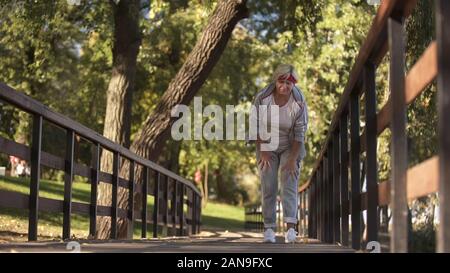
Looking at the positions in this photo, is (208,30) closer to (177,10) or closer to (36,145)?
(36,145)

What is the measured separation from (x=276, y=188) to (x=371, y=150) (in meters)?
2.76

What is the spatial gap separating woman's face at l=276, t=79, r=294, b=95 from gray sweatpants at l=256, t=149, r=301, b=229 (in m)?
0.66

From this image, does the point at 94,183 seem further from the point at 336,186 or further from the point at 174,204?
the point at 174,204

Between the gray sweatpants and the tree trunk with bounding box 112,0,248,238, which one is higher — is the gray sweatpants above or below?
below

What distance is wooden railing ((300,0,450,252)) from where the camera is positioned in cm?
298

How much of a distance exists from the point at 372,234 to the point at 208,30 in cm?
771

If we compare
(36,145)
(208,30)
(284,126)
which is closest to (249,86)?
(208,30)

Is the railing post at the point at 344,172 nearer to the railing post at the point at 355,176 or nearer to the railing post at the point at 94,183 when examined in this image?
the railing post at the point at 355,176

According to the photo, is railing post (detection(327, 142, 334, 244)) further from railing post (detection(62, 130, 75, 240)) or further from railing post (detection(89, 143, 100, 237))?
railing post (detection(62, 130, 75, 240))

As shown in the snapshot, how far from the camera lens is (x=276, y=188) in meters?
7.63

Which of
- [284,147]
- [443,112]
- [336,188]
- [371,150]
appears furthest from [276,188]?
[443,112]

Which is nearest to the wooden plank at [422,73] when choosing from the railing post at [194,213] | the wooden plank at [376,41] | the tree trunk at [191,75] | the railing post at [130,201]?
the wooden plank at [376,41]

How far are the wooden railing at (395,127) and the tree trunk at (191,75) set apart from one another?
5.51 meters
